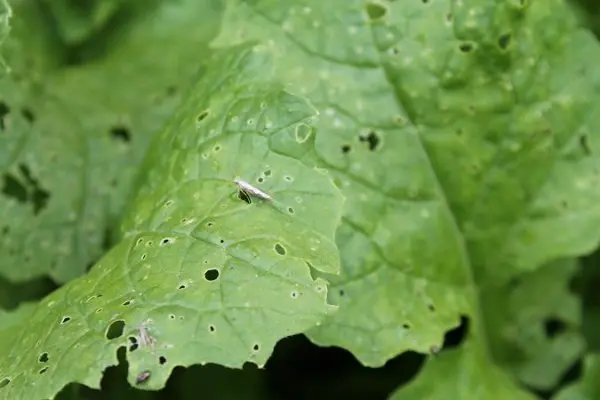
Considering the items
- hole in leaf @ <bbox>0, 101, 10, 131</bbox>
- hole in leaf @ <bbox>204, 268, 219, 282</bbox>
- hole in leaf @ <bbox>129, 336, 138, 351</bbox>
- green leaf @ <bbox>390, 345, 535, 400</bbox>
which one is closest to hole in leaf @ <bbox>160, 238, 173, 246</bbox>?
hole in leaf @ <bbox>204, 268, 219, 282</bbox>

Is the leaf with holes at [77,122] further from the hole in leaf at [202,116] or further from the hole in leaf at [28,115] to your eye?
the hole in leaf at [202,116]

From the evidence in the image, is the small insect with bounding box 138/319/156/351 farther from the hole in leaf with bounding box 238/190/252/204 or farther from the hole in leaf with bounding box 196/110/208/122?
the hole in leaf with bounding box 196/110/208/122

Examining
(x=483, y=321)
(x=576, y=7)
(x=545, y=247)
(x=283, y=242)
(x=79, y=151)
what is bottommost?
(x=483, y=321)

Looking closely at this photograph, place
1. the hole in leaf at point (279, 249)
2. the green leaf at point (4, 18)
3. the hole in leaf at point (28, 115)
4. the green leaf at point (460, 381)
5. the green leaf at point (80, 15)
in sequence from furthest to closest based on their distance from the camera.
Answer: the green leaf at point (80, 15) < the hole in leaf at point (28, 115) < the green leaf at point (460, 381) < the green leaf at point (4, 18) < the hole in leaf at point (279, 249)

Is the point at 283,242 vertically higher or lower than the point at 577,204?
higher

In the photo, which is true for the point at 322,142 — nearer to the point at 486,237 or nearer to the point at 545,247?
the point at 486,237

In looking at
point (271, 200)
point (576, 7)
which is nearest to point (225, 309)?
point (271, 200)

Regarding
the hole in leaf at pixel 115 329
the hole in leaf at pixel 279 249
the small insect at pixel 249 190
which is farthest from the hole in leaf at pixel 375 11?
the hole in leaf at pixel 115 329
